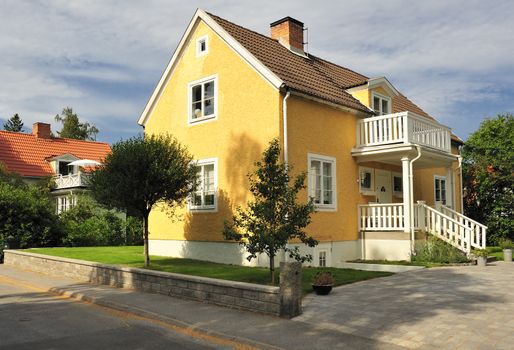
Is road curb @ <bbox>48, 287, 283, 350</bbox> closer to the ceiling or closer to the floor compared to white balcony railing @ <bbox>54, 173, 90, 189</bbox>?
closer to the floor

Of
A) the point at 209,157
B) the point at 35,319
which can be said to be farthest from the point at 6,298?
the point at 209,157

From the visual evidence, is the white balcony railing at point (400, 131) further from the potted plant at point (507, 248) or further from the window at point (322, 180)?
the potted plant at point (507, 248)

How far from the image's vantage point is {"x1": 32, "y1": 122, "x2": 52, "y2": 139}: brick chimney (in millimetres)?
39438

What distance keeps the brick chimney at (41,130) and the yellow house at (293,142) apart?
939 inches

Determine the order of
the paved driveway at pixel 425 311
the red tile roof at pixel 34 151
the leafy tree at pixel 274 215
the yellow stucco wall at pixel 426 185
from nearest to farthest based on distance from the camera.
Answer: the paved driveway at pixel 425 311 → the leafy tree at pixel 274 215 → the yellow stucco wall at pixel 426 185 → the red tile roof at pixel 34 151

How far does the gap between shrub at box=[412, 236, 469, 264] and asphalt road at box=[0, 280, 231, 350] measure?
9869 mm

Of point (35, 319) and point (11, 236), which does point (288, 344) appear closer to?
point (35, 319)

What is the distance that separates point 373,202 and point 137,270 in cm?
1007

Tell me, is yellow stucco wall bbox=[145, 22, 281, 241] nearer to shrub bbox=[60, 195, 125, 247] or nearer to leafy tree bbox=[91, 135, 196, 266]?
leafy tree bbox=[91, 135, 196, 266]

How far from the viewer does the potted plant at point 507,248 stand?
16422 millimetres

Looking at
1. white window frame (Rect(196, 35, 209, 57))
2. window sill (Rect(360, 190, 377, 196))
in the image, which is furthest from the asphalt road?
window sill (Rect(360, 190, 377, 196))

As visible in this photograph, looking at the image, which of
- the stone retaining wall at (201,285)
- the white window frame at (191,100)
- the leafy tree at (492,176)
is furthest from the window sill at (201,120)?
the leafy tree at (492,176)

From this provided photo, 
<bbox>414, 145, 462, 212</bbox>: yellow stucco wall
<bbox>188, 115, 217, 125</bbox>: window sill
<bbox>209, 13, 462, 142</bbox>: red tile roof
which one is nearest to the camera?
<bbox>209, 13, 462, 142</bbox>: red tile roof

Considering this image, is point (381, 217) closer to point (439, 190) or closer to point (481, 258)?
point (481, 258)
